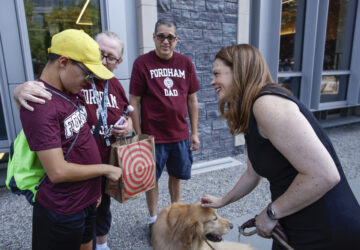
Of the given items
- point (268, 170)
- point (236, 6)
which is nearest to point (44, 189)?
point (268, 170)

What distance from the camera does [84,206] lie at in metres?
1.55

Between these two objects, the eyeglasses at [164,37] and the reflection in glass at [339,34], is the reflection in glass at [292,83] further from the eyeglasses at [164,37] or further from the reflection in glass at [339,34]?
the eyeglasses at [164,37]

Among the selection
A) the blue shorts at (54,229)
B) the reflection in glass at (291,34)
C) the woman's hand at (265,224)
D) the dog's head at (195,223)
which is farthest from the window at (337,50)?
the blue shorts at (54,229)

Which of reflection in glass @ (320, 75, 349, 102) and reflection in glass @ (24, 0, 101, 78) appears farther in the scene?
reflection in glass @ (320, 75, 349, 102)

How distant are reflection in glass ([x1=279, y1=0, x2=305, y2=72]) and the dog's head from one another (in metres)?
Answer: 5.23

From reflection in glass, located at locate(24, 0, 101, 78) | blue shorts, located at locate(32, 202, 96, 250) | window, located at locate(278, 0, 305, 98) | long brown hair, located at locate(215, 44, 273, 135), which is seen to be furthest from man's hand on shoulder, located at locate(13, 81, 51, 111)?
window, located at locate(278, 0, 305, 98)

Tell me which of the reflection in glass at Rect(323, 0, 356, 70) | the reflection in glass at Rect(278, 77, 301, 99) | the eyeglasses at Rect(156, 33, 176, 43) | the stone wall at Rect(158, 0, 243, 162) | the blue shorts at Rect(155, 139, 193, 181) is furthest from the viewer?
the reflection in glass at Rect(323, 0, 356, 70)

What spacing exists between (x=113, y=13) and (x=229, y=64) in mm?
3294

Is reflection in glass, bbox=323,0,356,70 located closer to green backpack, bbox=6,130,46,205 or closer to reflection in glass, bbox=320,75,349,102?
reflection in glass, bbox=320,75,349,102

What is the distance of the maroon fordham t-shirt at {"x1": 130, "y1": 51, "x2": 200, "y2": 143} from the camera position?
2.82 metres

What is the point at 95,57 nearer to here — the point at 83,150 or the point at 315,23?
the point at 83,150

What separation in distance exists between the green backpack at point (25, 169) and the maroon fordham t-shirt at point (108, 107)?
0.57 m

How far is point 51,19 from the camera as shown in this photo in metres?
3.95

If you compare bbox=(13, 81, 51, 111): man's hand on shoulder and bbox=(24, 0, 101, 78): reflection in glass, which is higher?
bbox=(24, 0, 101, 78): reflection in glass
